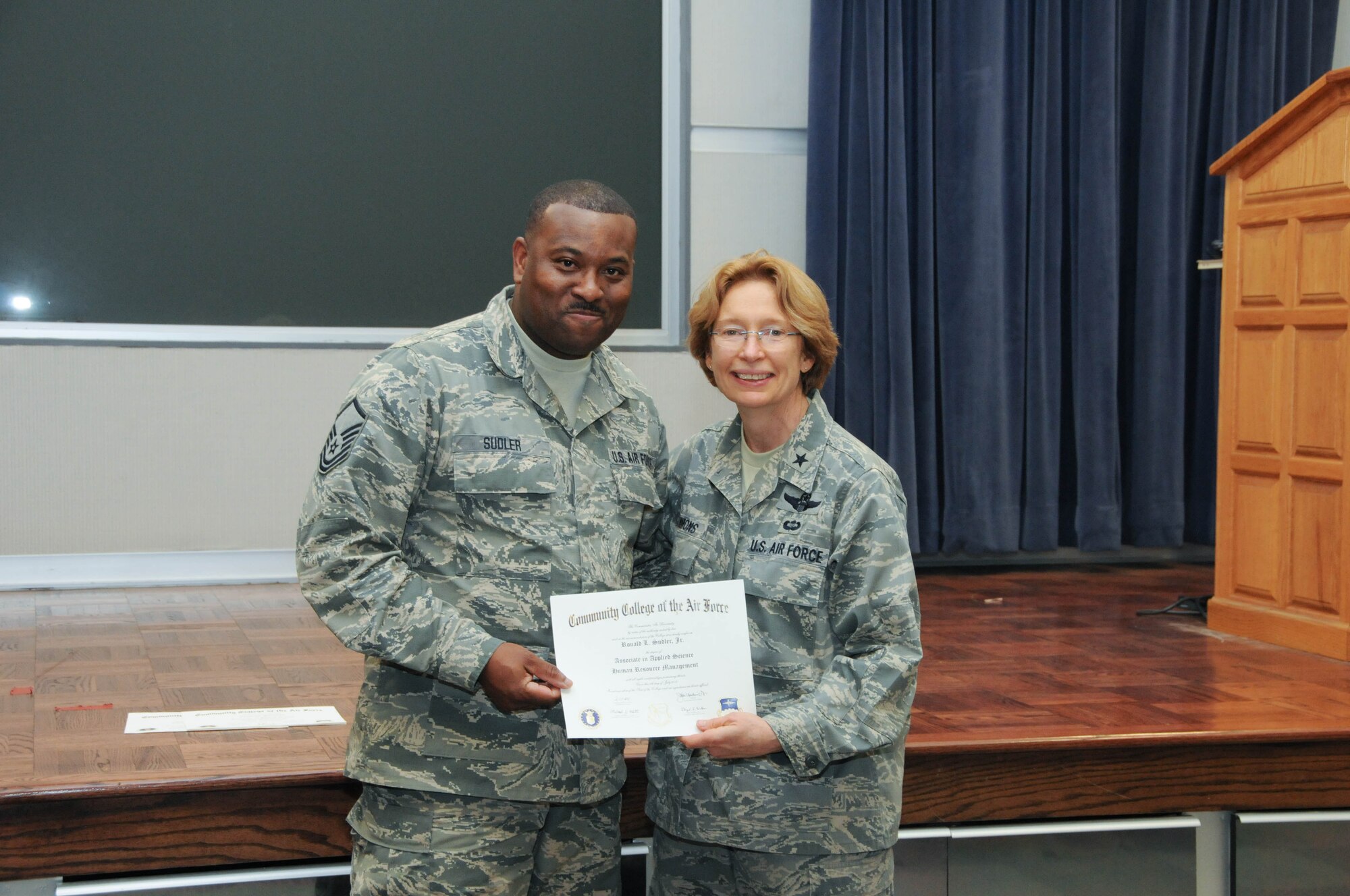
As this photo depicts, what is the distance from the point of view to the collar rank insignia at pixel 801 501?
1.64 metres

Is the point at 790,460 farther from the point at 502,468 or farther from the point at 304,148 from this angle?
the point at 304,148

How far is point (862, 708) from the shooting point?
1.57 meters

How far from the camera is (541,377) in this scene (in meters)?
1.69

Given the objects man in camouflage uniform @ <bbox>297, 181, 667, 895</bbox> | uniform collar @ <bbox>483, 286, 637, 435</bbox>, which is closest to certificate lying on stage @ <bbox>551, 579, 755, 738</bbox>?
man in camouflage uniform @ <bbox>297, 181, 667, 895</bbox>

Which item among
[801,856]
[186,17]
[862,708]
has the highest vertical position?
[186,17]

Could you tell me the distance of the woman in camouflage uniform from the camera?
5.24 ft

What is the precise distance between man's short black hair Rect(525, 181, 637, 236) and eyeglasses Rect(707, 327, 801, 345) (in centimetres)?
19

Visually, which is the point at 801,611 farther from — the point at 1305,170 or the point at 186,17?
the point at 186,17

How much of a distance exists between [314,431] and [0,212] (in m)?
1.24

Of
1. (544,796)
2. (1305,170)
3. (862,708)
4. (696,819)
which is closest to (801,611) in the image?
(862,708)

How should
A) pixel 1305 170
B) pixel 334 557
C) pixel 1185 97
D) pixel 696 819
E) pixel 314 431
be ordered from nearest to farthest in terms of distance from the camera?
1. pixel 334 557
2. pixel 696 819
3. pixel 1305 170
4. pixel 314 431
5. pixel 1185 97

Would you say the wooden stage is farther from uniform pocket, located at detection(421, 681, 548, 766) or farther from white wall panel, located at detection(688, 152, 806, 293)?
white wall panel, located at detection(688, 152, 806, 293)

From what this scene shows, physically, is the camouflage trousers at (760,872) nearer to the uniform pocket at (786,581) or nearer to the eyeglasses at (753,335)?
the uniform pocket at (786,581)

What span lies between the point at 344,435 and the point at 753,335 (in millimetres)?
535
